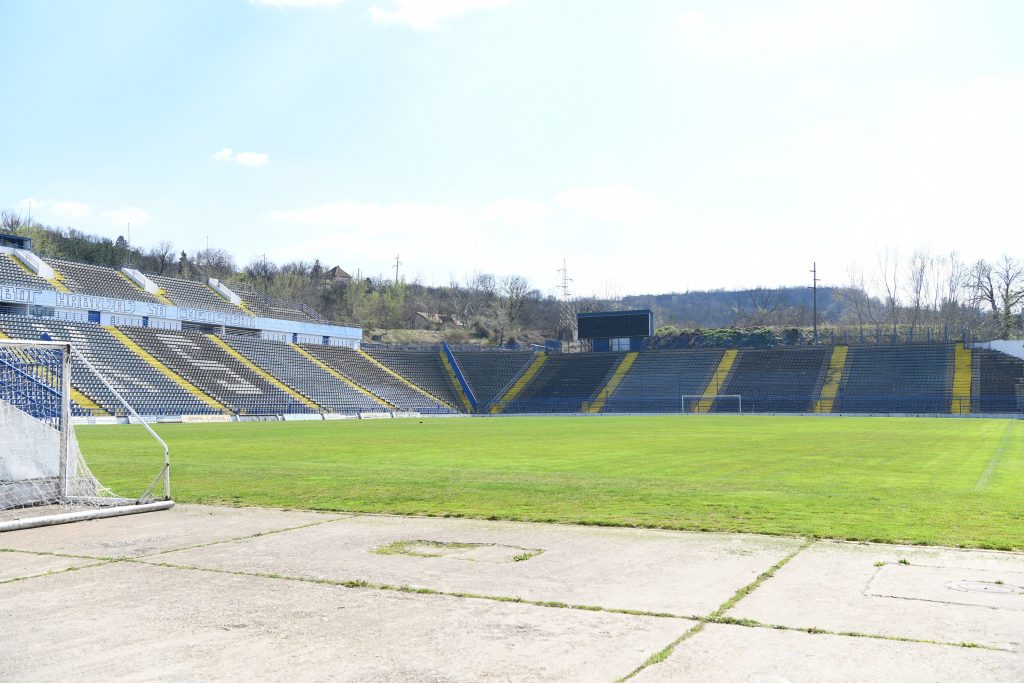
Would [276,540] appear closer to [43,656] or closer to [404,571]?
[404,571]

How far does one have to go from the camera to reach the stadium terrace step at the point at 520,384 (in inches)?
3083

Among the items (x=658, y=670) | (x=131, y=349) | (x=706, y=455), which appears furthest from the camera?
(x=131, y=349)

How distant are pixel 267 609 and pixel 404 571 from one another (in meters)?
1.53

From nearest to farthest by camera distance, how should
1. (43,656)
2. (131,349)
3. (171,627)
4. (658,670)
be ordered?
(658,670) → (43,656) → (171,627) → (131,349)

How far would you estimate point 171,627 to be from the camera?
567 cm

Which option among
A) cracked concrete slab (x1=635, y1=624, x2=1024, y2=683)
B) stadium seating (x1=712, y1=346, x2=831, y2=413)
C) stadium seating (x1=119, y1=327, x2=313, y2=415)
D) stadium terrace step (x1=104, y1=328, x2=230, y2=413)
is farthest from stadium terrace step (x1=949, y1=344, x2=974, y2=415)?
cracked concrete slab (x1=635, y1=624, x2=1024, y2=683)

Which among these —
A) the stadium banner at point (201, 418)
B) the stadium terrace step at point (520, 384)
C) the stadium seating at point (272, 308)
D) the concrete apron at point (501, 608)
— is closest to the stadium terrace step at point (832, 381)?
the stadium terrace step at point (520, 384)

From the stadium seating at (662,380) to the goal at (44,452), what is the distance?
207 ft

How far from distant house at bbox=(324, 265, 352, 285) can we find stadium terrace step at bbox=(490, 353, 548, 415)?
70.0m

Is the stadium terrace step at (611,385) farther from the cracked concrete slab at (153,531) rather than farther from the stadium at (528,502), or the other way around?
the cracked concrete slab at (153,531)

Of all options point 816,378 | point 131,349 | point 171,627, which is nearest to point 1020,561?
point 171,627

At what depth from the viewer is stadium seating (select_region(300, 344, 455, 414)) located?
73713 millimetres

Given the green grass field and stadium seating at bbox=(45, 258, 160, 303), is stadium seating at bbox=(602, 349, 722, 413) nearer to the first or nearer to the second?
stadium seating at bbox=(45, 258, 160, 303)

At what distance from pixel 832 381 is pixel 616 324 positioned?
23.0 meters
